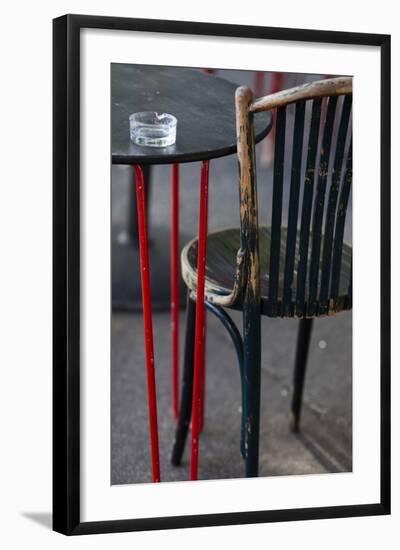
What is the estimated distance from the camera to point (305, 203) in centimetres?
157

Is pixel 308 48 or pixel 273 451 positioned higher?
pixel 308 48

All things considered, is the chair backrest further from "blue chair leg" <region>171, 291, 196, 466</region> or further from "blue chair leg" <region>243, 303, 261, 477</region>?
"blue chair leg" <region>171, 291, 196, 466</region>

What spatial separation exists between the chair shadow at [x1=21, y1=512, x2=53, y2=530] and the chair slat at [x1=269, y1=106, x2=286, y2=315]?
51 centimetres

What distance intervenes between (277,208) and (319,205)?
78mm

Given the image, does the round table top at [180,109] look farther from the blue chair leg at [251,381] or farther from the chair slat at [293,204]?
the blue chair leg at [251,381]

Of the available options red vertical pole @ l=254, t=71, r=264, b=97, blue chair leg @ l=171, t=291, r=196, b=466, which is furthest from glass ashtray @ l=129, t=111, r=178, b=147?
red vertical pole @ l=254, t=71, r=264, b=97

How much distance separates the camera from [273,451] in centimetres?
210

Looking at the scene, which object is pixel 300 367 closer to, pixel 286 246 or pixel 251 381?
pixel 251 381

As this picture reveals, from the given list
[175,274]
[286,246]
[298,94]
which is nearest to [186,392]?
[175,274]

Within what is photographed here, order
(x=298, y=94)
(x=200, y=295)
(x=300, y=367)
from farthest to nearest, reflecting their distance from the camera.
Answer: (x=300, y=367), (x=200, y=295), (x=298, y=94)

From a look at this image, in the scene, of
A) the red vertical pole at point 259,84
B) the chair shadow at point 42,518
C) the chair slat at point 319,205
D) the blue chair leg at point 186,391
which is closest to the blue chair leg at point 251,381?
the chair slat at point 319,205

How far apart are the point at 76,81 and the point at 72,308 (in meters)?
0.36
